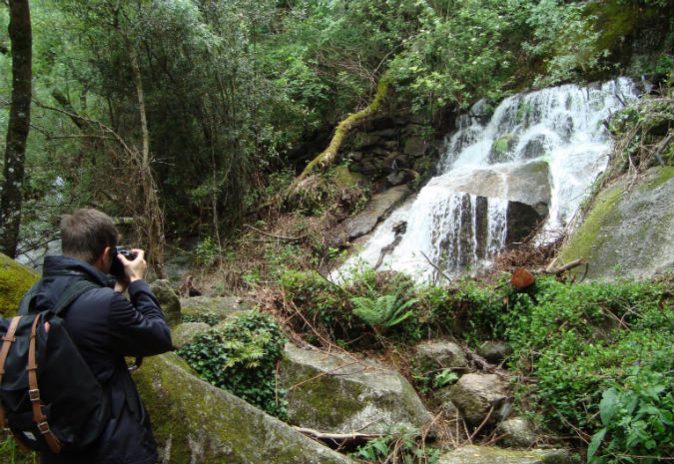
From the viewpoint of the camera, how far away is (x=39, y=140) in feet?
36.8

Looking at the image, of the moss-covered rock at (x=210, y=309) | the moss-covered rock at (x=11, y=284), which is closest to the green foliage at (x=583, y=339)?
the moss-covered rock at (x=210, y=309)

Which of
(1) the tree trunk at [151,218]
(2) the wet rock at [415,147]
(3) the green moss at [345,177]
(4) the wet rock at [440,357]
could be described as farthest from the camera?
(2) the wet rock at [415,147]

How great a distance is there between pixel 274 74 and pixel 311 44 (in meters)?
2.22

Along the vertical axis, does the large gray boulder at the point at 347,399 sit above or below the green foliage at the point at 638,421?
below

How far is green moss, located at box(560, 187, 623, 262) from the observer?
755 cm

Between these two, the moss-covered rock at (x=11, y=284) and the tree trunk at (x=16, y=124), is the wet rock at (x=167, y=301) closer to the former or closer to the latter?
the tree trunk at (x=16, y=124)

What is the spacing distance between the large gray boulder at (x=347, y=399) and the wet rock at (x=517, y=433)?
650 millimetres

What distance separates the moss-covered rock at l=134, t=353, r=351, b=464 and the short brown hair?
112 centimetres

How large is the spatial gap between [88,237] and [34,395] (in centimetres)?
70

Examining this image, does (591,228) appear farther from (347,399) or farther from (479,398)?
(347,399)

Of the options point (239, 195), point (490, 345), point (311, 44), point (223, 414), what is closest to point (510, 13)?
point (311, 44)

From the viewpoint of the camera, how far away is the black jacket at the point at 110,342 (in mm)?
2195

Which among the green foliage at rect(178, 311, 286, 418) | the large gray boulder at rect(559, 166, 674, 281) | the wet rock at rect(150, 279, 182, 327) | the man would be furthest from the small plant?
the man

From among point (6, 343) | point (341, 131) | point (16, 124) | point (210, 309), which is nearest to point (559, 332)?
point (210, 309)
